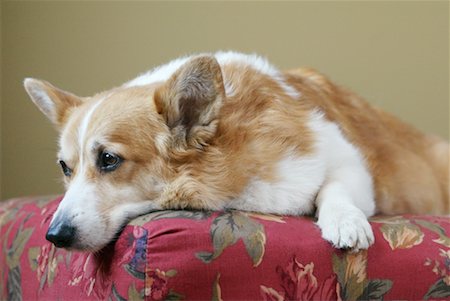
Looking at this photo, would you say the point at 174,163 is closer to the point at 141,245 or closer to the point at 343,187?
the point at 141,245

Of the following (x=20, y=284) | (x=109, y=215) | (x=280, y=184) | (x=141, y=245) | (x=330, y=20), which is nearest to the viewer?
(x=141, y=245)

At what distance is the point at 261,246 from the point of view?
139cm

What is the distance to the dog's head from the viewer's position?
157cm

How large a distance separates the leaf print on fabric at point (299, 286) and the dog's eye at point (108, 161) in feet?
1.64

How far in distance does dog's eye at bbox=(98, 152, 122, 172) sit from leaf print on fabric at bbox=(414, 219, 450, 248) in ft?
2.67

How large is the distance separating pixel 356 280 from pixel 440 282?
0.73ft

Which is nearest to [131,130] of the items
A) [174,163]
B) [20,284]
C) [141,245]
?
[174,163]

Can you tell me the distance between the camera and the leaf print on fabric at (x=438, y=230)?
159 cm

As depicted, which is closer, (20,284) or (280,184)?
(280,184)

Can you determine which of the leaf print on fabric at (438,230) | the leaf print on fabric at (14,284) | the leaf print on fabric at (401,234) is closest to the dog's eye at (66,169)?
the leaf print on fabric at (14,284)

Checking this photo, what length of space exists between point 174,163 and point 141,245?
34cm

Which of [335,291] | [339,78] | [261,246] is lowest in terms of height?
[339,78]

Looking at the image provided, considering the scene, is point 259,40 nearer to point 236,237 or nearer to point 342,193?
point 342,193

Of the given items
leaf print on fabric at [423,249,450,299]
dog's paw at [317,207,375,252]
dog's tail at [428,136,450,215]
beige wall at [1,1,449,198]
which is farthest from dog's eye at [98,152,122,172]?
beige wall at [1,1,449,198]
